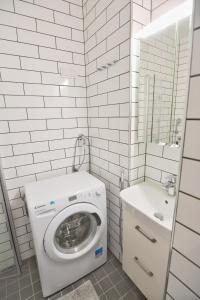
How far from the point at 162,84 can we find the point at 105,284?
1626 mm

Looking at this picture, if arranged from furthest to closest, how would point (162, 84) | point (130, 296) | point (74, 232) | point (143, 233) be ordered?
point (74, 232), point (130, 296), point (162, 84), point (143, 233)

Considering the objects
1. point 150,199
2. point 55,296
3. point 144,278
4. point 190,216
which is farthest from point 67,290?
point 190,216

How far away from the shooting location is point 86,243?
129cm

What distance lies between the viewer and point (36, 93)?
4.42ft

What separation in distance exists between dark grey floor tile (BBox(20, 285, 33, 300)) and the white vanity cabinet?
801mm

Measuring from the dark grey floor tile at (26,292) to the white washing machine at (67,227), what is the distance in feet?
0.49

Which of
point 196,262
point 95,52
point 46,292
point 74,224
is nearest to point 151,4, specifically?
point 95,52

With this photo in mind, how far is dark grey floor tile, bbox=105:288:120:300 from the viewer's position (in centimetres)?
121

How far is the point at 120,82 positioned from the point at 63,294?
168 centimetres

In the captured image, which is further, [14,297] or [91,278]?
[91,278]

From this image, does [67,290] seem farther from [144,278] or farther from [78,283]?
[144,278]

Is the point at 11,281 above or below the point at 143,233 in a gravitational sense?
below

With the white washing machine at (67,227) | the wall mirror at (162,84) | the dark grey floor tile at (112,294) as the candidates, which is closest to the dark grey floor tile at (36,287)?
the white washing machine at (67,227)

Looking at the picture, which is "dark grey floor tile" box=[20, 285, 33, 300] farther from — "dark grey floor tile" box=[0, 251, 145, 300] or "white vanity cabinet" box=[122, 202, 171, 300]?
"white vanity cabinet" box=[122, 202, 171, 300]
